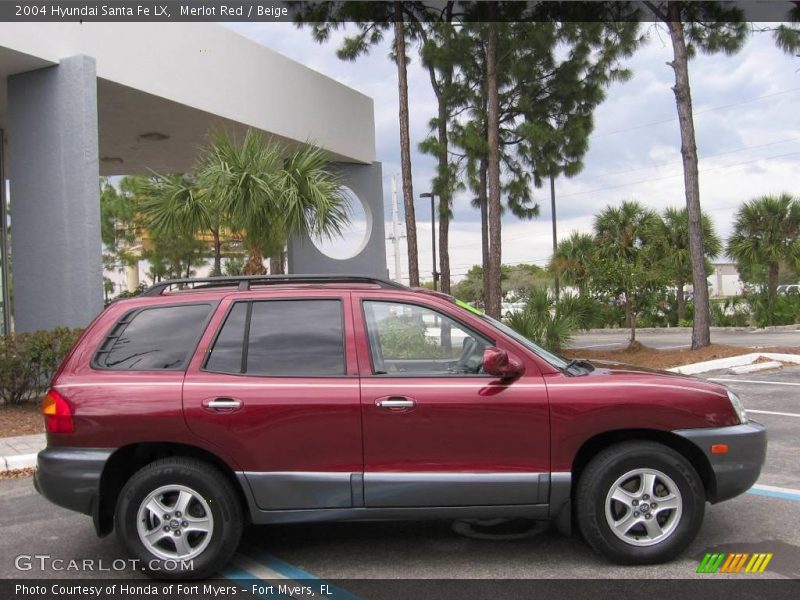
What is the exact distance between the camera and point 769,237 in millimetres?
28016

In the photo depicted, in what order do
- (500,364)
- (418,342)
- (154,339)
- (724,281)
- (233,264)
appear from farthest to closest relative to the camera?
(724,281) → (233,264) → (418,342) → (154,339) → (500,364)

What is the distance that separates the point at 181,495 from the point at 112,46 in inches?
420

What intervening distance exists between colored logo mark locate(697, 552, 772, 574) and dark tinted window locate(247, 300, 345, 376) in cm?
242

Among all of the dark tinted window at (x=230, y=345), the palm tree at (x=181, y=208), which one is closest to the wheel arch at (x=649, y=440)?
the dark tinted window at (x=230, y=345)

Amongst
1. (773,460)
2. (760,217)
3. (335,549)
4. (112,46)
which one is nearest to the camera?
(335,549)

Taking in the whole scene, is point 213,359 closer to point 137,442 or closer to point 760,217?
point 137,442

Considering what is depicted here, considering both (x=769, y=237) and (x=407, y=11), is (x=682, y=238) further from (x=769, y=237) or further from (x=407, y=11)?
(x=407, y=11)

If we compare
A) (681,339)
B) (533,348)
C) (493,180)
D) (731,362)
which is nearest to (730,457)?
(533,348)

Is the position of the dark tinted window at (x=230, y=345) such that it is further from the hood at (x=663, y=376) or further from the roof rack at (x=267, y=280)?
the hood at (x=663, y=376)

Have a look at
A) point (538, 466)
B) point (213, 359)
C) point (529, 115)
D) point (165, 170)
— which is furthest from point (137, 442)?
point (165, 170)

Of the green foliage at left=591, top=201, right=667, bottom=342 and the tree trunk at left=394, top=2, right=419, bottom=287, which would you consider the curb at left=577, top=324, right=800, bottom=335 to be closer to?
the green foliage at left=591, top=201, right=667, bottom=342

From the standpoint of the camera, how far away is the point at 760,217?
2855cm

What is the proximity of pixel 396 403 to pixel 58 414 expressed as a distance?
6.43 ft

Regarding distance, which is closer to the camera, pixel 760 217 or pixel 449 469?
pixel 449 469
